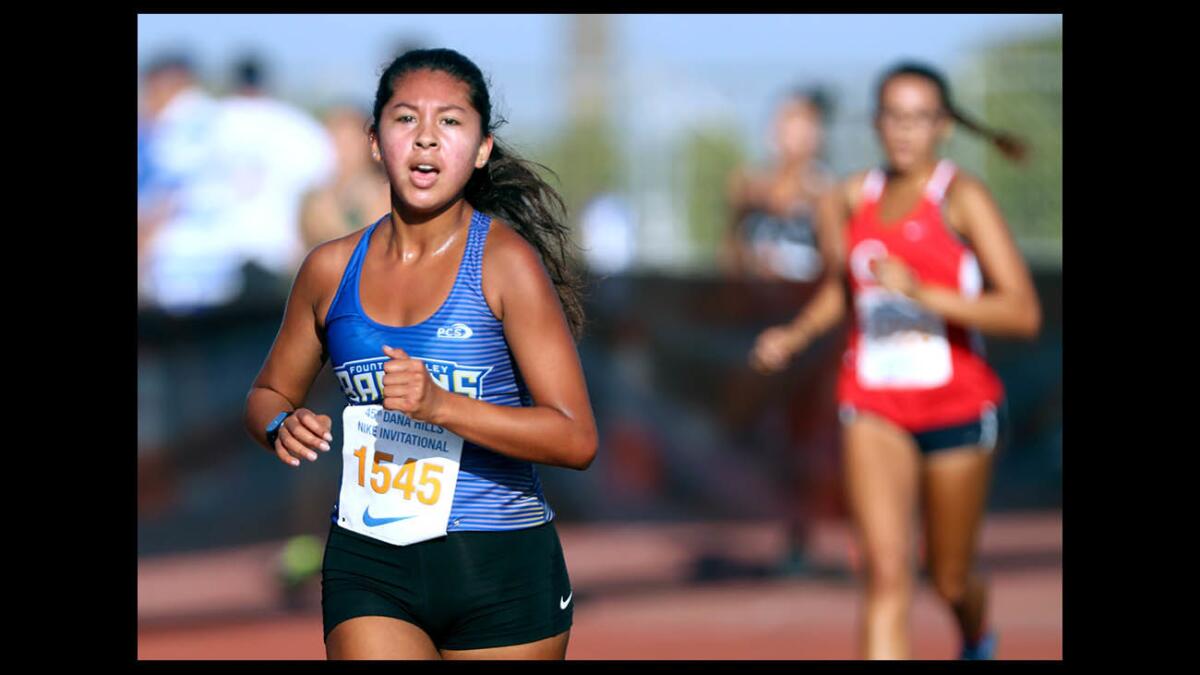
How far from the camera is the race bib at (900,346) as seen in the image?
20.4 ft

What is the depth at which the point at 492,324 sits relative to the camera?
11.8 feet

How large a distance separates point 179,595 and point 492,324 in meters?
6.22

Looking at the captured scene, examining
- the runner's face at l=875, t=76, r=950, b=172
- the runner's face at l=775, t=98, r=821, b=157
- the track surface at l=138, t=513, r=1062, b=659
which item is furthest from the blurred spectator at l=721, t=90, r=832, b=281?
the runner's face at l=875, t=76, r=950, b=172

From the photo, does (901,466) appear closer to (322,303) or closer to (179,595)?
(322,303)

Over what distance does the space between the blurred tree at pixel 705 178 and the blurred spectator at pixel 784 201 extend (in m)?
0.22

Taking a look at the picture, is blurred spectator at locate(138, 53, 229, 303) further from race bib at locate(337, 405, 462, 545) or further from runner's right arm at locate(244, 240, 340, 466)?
race bib at locate(337, 405, 462, 545)

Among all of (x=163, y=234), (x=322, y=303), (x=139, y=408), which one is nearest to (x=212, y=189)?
(x=163, y=234)

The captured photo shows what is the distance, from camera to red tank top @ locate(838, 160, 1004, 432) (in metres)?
6.19

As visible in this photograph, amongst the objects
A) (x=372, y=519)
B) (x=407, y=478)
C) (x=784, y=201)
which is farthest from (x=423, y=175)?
(x=784, y=201)

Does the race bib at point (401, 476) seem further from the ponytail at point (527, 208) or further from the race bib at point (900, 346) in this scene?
the race bib at point (900, 346)

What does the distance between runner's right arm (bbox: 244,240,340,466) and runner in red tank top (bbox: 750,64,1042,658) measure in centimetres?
264

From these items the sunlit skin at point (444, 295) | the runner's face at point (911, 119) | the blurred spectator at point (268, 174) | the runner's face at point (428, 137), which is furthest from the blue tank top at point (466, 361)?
the blurred spectator at point (268, 174)

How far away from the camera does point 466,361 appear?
Result: 142 inches

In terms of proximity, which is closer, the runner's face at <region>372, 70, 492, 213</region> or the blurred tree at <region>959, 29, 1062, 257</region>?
the runner's face at <region>372, 70, 492, 213</region>
